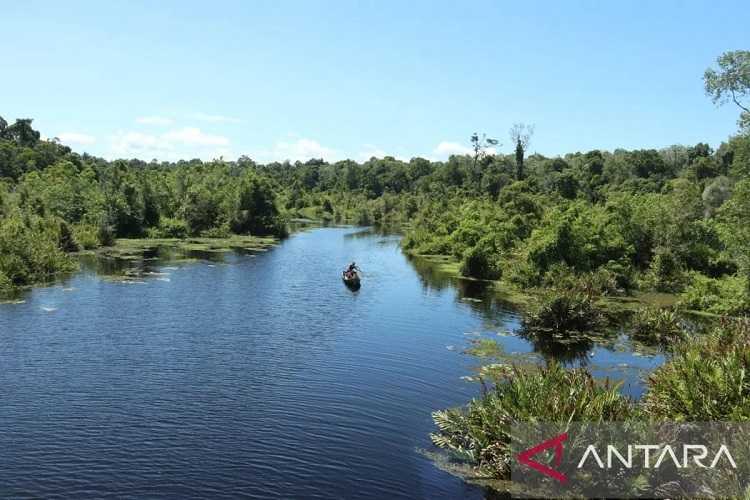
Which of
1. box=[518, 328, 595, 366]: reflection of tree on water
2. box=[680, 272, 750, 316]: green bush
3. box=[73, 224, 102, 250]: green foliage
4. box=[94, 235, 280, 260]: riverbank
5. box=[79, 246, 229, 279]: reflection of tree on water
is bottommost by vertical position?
box=[518, 328, 595, 366]: reflection of tree on water

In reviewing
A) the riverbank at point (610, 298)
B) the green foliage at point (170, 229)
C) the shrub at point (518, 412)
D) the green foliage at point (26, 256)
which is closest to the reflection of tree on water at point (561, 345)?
the riverbank at point (610, 298)

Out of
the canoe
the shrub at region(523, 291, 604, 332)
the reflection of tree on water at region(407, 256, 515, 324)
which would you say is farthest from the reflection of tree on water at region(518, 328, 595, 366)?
the canoe

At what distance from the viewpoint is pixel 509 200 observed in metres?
84.6

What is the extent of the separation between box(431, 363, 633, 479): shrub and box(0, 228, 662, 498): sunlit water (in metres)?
1.29

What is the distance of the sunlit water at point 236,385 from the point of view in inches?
764

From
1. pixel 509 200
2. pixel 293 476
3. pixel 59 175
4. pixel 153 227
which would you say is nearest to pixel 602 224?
pixel 509 200

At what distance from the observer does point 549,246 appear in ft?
179

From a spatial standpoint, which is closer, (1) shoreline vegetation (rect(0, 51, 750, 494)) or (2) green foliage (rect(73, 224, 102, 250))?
(1) shoreline vegetation (rect(0, 51, 750, 494))

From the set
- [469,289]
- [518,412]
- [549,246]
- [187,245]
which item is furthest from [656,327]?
[187,245]

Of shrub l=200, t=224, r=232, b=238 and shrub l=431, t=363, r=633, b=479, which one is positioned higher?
shrub l=200, t=224, r=232, b=238

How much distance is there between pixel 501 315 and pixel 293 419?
81.4 feet

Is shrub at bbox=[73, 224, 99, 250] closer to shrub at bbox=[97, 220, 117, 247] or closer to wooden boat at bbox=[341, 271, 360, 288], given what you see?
shrub at bbox=[97, 220, 117, 247]

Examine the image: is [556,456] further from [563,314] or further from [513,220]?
[513,220]

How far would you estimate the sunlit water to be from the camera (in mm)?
19406
